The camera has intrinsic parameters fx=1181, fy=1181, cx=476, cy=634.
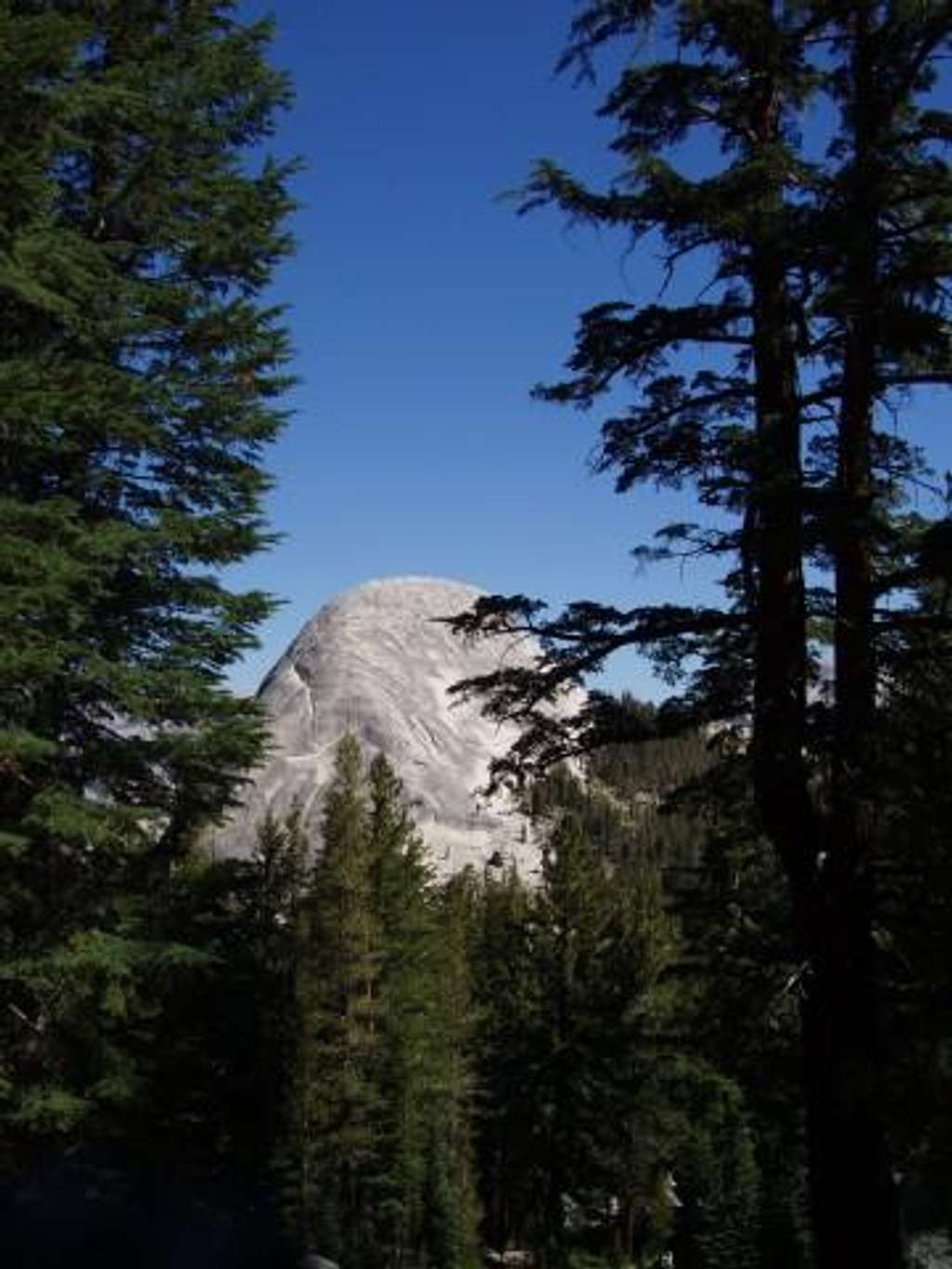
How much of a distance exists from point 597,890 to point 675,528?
2802 centimetres

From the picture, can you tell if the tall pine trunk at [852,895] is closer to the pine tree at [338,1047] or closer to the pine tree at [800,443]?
the pine tree at [800,443]

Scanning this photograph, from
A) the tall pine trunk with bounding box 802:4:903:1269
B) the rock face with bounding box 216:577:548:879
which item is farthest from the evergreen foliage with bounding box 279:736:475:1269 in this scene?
the rock face with bounding box 216:577:548:879

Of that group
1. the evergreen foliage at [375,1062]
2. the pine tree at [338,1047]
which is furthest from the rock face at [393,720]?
the pine tree at [338,1047]

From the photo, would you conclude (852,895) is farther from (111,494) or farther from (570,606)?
(111,494)

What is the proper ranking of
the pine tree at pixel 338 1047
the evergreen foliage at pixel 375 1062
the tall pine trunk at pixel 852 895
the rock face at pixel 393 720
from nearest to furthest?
the tall pine trunk at pixel 852 895, the pine tree at pixel 338 1047, the evergreen foliage at pixel 375 1062, the rock face at pixel 393 720

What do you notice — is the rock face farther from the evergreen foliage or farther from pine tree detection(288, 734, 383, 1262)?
pine tree detection(288, 734, 383, 1262)

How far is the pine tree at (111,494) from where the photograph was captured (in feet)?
36.7

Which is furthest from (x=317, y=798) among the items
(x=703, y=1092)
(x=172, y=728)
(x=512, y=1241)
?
(x=172, y=728)

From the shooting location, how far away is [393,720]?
163 meters

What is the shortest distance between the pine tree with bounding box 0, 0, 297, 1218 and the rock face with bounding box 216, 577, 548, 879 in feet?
415

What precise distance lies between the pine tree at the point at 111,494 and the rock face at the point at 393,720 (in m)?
126

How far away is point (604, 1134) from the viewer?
118 feet

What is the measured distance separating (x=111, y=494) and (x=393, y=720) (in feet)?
495

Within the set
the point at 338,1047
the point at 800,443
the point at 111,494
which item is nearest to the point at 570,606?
the point at 800,443
